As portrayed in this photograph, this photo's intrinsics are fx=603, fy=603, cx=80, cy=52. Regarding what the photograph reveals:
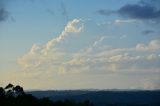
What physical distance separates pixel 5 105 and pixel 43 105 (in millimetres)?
15418

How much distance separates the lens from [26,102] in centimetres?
19738

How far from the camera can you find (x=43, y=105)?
648ft

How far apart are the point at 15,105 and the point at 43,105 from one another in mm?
11877

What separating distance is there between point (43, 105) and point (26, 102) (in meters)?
5.65

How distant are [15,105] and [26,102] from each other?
29.3 feet

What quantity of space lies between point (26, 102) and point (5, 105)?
11995 millimetres

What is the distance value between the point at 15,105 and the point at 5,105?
141 inches

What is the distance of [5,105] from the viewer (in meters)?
187

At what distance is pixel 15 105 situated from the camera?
620ft
